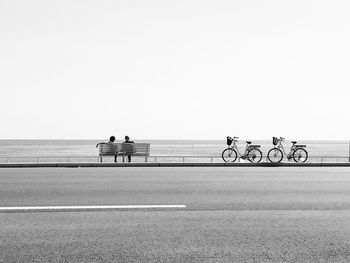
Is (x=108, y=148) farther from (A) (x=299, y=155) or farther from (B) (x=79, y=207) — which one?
(B) (x=79, y=207)

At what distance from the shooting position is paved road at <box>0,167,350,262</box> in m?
4.77

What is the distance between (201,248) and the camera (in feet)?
16.3

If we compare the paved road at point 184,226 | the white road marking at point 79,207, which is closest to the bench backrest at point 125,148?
the paved road at point 184,226

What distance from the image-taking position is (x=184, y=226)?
6.06m

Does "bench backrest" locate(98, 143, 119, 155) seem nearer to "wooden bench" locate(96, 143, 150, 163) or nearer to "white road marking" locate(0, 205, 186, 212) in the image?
"wooden bench" locate(96, 143, 150, 163)

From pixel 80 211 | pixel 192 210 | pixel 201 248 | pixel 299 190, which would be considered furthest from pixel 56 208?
pixel 299 190

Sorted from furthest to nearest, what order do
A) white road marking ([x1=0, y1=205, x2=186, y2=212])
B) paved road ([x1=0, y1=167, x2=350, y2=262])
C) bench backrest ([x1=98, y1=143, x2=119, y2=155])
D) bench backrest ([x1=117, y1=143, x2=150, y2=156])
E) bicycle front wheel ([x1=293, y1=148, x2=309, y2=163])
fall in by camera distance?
bicycle front wheel ([x1=293, y1=148, x2=309, y2=163])
bench backrest ([x1=117, y1=143, x2=150, y2=156])
bench backrest ([x1=98, y1=143, x2=119, y2=155])
white road marking ([x1=0, y1=205, x2=186, y2=212])
paved road ([x1=0, y1=167, x2=350, y2=262])

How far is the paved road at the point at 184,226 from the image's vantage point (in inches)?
188

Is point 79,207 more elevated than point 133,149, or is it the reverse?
point 133,149

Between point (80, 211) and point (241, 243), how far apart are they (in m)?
3.08

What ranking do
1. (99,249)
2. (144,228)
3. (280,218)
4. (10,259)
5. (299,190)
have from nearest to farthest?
(10,259)
(99,249)
(144,228)
(280,218)
(299,190)

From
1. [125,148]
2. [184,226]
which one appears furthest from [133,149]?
[184,226]

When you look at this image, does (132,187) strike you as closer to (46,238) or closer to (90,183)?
(90,183)

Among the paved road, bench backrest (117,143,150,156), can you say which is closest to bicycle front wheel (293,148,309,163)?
bench backrest (117,143,150,156)
